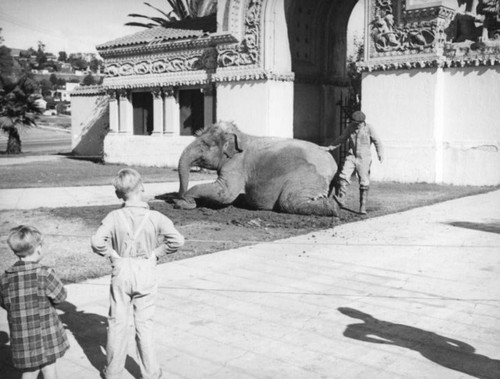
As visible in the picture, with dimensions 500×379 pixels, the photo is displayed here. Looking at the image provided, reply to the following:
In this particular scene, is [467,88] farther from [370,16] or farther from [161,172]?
[161,172]

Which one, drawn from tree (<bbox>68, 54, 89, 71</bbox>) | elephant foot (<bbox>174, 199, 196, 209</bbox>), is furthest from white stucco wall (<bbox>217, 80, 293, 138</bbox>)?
tree (<bbox>68, 54, 89, 71</bbox>)

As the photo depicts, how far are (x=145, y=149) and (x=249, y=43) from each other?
6697 millimetres

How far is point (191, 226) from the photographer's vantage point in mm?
10367

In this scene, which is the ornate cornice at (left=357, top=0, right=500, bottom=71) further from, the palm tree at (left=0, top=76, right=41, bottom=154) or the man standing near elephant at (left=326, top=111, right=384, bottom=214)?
the palm tree at (left=0, top=76, right=41, bottom=154)

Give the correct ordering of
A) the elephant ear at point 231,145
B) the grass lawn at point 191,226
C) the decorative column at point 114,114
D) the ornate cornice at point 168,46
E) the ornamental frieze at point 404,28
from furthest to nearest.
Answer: the decorative column at point 114,114, the ornate cornice at point 168,46, the ornamental frieze at point 404,28, the elephant ear at point 231,145, the grass lawn at point 191,226

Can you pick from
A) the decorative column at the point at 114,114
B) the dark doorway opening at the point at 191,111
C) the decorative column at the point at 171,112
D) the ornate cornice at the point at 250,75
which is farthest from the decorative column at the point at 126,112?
the ornate cornice at the point at 250,75

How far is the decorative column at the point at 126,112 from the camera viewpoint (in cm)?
2611

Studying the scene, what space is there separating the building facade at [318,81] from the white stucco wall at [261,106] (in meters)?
0.04

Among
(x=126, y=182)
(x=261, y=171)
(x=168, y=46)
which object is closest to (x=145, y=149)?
(x=168, y=46)

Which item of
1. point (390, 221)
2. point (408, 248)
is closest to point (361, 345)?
point (408, 248)

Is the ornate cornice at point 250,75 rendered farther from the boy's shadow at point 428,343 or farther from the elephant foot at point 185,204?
the boy's shadow at point 428,343

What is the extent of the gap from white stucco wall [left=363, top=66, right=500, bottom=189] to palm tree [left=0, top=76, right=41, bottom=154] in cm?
2117

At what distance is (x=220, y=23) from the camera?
21875 mm

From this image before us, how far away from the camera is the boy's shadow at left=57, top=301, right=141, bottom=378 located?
4430 mm
